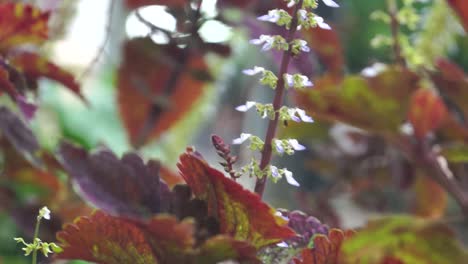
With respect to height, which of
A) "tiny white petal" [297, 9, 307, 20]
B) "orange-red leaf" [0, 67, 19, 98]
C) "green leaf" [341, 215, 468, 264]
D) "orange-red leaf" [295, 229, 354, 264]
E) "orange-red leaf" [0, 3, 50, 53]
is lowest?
"green leaf" [341, 215, 468, 264]

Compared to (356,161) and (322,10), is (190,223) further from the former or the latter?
(322,10)

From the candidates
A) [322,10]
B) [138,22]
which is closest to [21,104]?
[138,22]

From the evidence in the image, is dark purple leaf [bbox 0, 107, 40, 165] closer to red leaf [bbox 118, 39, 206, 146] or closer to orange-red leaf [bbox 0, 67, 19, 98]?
orange-red leaf [bbox 0, 67, 19, 98]

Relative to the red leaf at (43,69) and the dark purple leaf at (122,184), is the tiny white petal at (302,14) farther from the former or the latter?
the red leaf at (43,69)

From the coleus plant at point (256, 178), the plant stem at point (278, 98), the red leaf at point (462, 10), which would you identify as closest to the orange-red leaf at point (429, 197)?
the coleus plant at point (256, 178)

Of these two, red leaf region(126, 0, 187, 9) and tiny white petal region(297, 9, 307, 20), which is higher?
red leaf region(126, 0, 187, 9)

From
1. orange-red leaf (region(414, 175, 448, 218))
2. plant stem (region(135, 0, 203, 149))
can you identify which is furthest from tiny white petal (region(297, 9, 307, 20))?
plant stem (region(135, 0, 203, 149))
